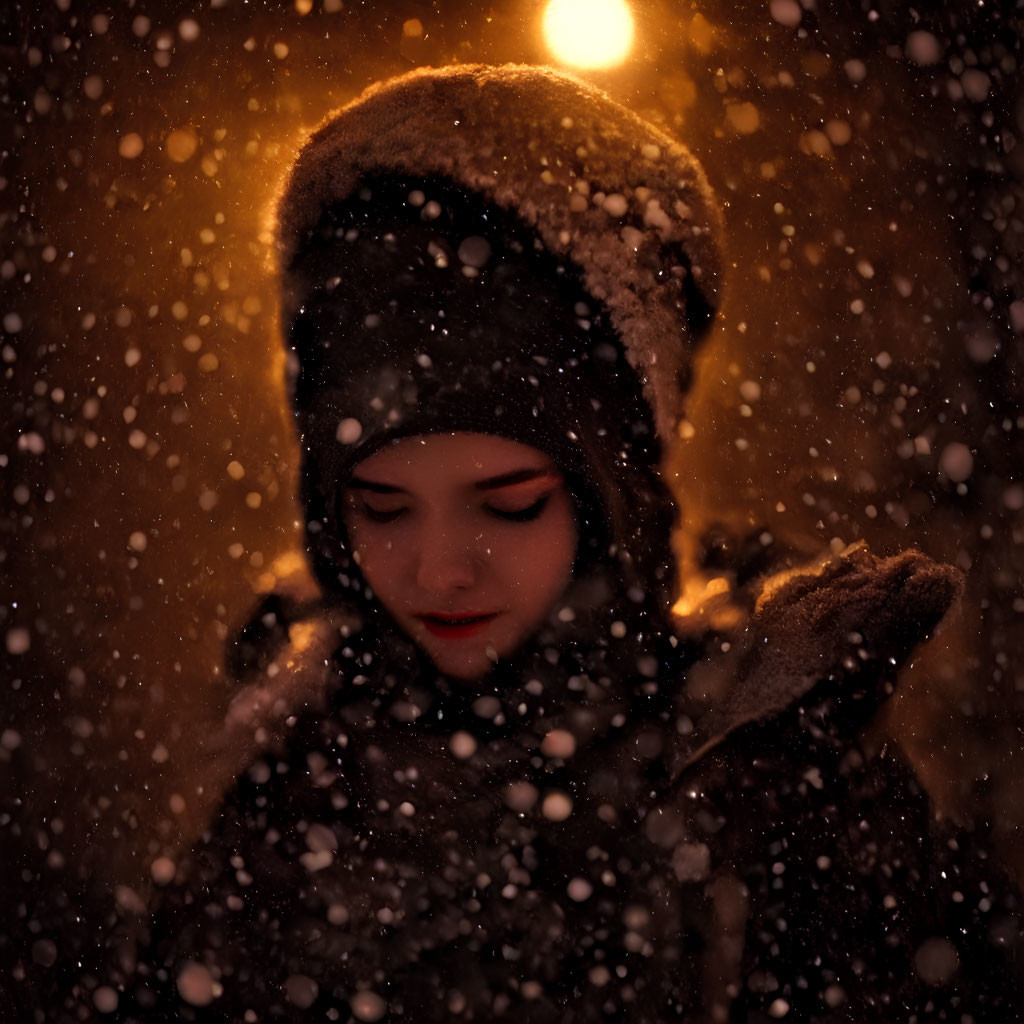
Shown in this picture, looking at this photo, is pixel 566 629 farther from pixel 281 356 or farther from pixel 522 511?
pixel 281 356

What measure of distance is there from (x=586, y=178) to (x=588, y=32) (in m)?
0.06

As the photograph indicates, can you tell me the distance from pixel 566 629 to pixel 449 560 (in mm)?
47

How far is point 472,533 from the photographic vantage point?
0.41 m

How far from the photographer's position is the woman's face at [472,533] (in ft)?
1.33

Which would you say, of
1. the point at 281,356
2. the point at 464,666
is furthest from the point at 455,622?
the point at 281,356

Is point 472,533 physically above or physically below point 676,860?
above

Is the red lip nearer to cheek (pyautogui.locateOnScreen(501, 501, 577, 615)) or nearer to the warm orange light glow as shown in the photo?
cheek (pyautogui.locateOnScreen(501, 501, 577, 615))

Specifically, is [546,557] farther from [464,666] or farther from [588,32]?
[588,32]

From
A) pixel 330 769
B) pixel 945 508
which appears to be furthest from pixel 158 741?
pixel 945 508

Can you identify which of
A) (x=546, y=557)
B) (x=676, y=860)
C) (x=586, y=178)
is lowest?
(x=676, y=860)

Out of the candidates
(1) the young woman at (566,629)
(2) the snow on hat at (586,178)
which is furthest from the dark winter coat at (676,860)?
(2) the snow on hat at (586,178)

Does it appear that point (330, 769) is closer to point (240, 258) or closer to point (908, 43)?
point (240, 258)

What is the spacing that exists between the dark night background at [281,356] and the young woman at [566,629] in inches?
0.7

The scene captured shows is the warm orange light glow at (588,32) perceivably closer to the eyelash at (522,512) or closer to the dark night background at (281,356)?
the dark night background at (281,356)
